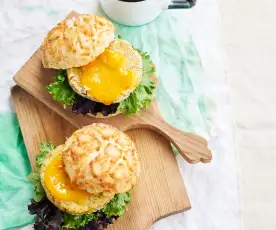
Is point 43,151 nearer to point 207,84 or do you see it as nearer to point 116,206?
point 116,206

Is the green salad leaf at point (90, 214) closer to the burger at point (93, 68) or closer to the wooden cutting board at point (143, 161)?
the wooden cutting board at point (143, 161)

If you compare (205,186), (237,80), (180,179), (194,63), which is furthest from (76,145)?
(237,80)

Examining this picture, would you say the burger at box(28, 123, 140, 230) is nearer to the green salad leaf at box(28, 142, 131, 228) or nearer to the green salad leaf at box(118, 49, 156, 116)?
the green salad leaf at box(28, 142, 131, 228)

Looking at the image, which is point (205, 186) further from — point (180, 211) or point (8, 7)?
point (8, 7)

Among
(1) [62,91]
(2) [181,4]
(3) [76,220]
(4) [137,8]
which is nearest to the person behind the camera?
(3) [76,220]

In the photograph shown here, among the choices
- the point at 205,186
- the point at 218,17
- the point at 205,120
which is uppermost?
the point at 218,17

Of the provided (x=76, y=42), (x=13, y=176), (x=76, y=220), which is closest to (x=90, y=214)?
(x=76, y=220)
